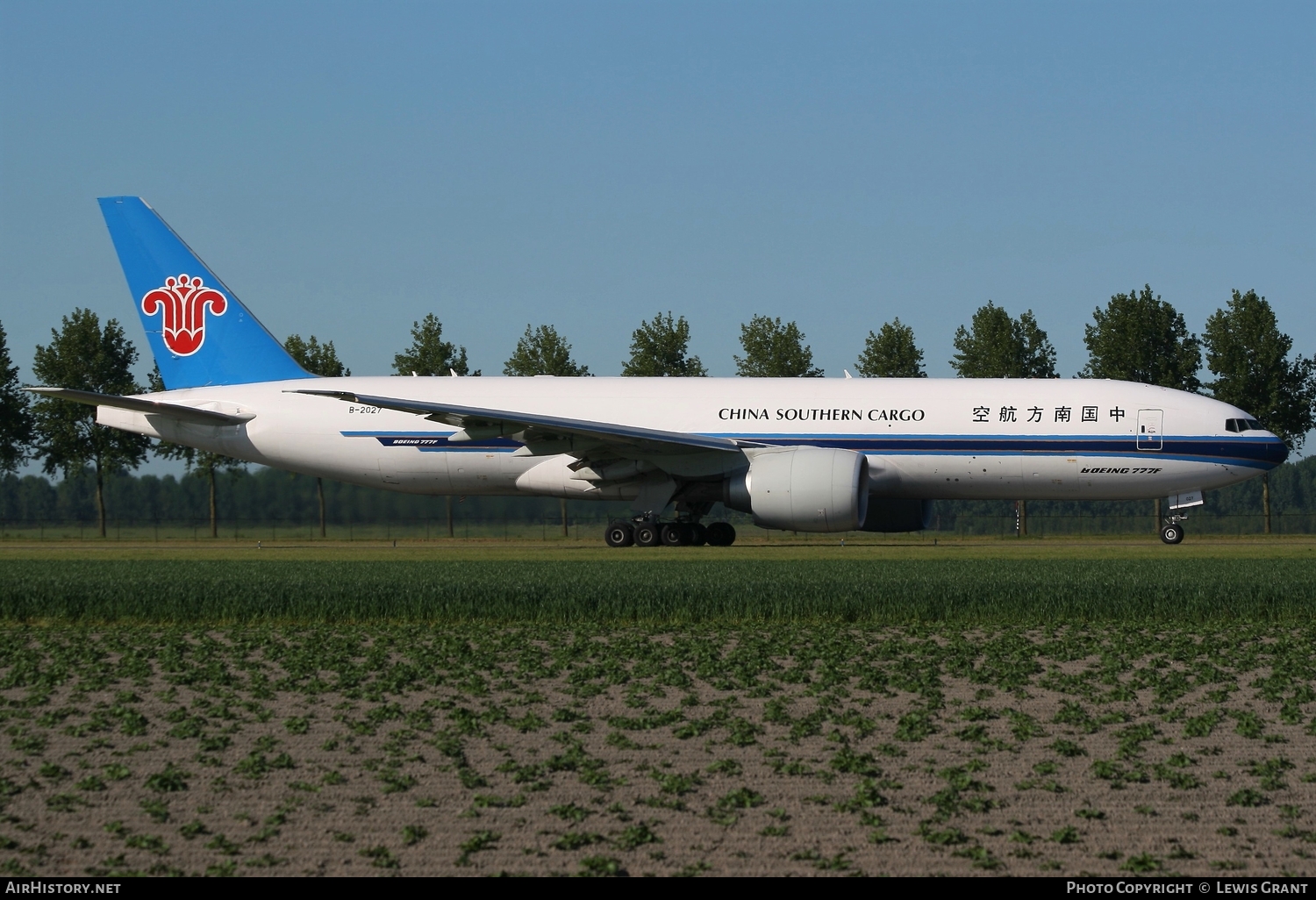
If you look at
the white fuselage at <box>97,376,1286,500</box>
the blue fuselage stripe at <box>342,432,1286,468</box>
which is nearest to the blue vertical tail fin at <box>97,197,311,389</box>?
the white fuselage at <box>97,376,1286,500</box>

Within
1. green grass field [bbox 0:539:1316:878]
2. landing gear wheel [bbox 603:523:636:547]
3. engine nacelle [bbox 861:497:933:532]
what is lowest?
green grass field [bbox 0:539:1316:878]

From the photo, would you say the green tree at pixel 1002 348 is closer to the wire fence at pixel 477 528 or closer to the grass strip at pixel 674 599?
the wire fence at pixel 477 528

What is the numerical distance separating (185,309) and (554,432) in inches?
388

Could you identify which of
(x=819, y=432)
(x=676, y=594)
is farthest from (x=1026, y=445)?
(x=676, y=594)

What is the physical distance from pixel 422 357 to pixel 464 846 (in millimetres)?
43545

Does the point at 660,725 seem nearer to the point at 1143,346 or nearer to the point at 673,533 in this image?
the point at 673,533

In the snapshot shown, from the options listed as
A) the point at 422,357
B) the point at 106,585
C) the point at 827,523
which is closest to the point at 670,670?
the point at 106,585

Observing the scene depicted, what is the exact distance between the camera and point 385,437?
27.6 m

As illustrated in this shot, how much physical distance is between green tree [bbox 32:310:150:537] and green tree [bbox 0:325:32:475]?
537 mm

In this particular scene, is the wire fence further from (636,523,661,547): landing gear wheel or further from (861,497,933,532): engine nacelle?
(636,523,661,547): landing gear wheel

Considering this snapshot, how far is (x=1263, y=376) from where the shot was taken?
146ft

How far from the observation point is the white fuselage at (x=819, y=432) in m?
26.0

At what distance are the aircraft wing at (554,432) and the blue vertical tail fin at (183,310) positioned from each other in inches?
214

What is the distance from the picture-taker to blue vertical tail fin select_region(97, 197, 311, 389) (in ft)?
96.0
